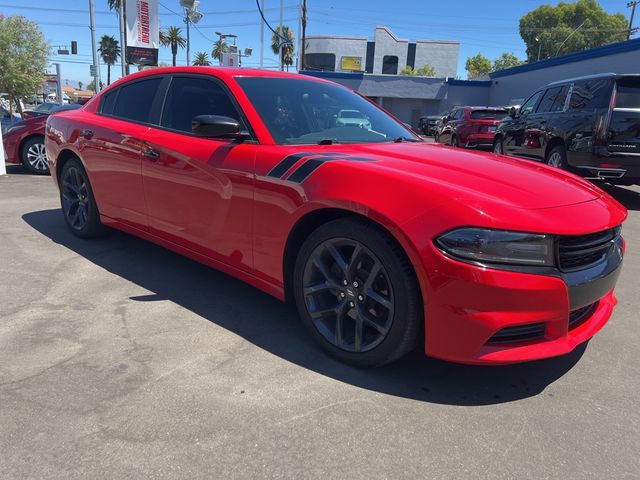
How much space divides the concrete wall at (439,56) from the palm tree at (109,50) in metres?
40.0

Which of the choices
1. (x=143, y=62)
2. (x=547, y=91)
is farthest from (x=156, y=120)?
(x=143, y=62)

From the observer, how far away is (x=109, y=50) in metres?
69.3

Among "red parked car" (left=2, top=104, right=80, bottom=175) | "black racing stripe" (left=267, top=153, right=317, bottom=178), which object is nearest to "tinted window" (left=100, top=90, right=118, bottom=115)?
"black racing stripe" (left=267, top=153, right=317, bottom=178)

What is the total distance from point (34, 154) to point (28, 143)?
0.21 m

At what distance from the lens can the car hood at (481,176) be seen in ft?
7.84

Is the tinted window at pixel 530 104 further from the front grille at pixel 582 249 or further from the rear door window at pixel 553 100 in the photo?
the front grille at pixel 582 249

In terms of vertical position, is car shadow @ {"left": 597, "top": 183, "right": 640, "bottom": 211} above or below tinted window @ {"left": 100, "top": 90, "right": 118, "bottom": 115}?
below

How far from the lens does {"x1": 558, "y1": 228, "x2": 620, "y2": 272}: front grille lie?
7.59ft

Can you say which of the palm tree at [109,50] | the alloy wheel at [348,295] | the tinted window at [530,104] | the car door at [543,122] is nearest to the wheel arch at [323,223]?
the alloy wheel at [348,295]

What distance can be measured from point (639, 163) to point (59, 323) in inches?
293

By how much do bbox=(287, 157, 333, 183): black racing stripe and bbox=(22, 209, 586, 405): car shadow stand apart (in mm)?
982

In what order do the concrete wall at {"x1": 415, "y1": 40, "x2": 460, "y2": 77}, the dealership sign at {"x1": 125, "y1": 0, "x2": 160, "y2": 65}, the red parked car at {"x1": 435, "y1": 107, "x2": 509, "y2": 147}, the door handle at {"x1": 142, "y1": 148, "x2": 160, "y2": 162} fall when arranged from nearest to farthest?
the door handle at {"x1": 142, "y1": 148, "x2": 160, "y2": 162}, the red parked car at {"x1": 435, "y1": 107, "x2": 509, "y2": 147}, the dealership sign at {"x1": 125, "y1": 0, "x2": 160, "y2": 65}, the concrete wall at {"x1": 415, "y1": 40, "x2": 460, "y2": 77}

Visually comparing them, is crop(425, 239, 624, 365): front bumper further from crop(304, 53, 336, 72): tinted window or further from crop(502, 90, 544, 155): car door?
crop(304, 53, 336, 72): tinted window

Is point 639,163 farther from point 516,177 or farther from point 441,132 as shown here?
point 441,132
